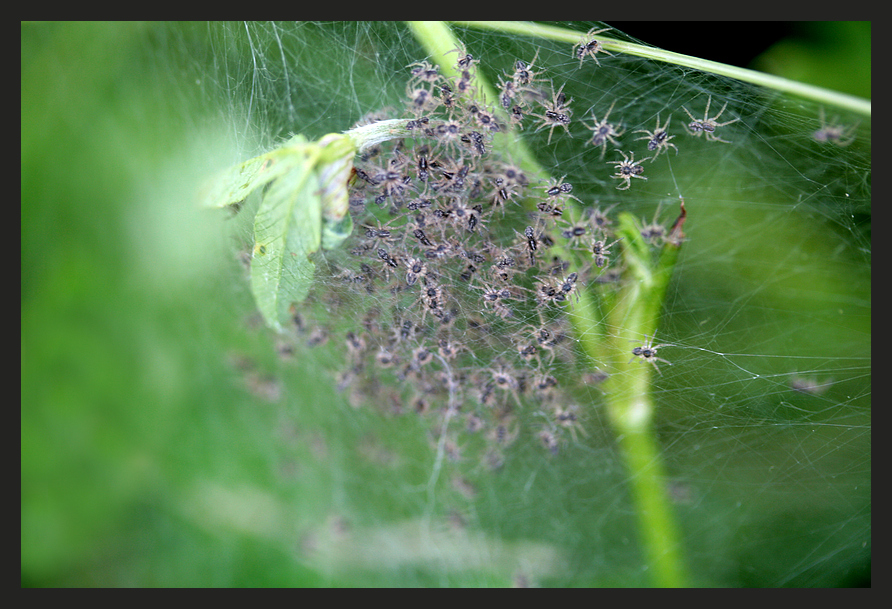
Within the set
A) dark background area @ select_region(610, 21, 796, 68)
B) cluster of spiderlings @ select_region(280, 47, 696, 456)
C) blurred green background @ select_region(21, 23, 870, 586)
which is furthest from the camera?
blurred green background @ select_region(21, 23, 870, 586)

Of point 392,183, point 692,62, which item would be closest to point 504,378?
point 392,183

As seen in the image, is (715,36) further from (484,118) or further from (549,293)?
(549,293)

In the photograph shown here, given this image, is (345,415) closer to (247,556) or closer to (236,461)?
(236,461)

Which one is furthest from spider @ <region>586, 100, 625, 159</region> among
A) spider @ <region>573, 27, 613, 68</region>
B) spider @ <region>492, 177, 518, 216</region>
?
spider @ <region>492, 177, 518, 216</region>

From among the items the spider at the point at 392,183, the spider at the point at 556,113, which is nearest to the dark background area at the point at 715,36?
the spider at the point at 556,113

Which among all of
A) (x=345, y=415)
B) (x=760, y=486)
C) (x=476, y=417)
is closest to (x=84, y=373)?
(x=345, y=415)

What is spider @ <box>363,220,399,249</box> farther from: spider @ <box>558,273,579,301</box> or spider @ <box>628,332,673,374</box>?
spider @ <box>628,332,673,374</box>

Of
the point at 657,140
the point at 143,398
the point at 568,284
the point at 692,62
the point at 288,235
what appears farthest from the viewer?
the point at 143,398

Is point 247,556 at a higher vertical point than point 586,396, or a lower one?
lower
